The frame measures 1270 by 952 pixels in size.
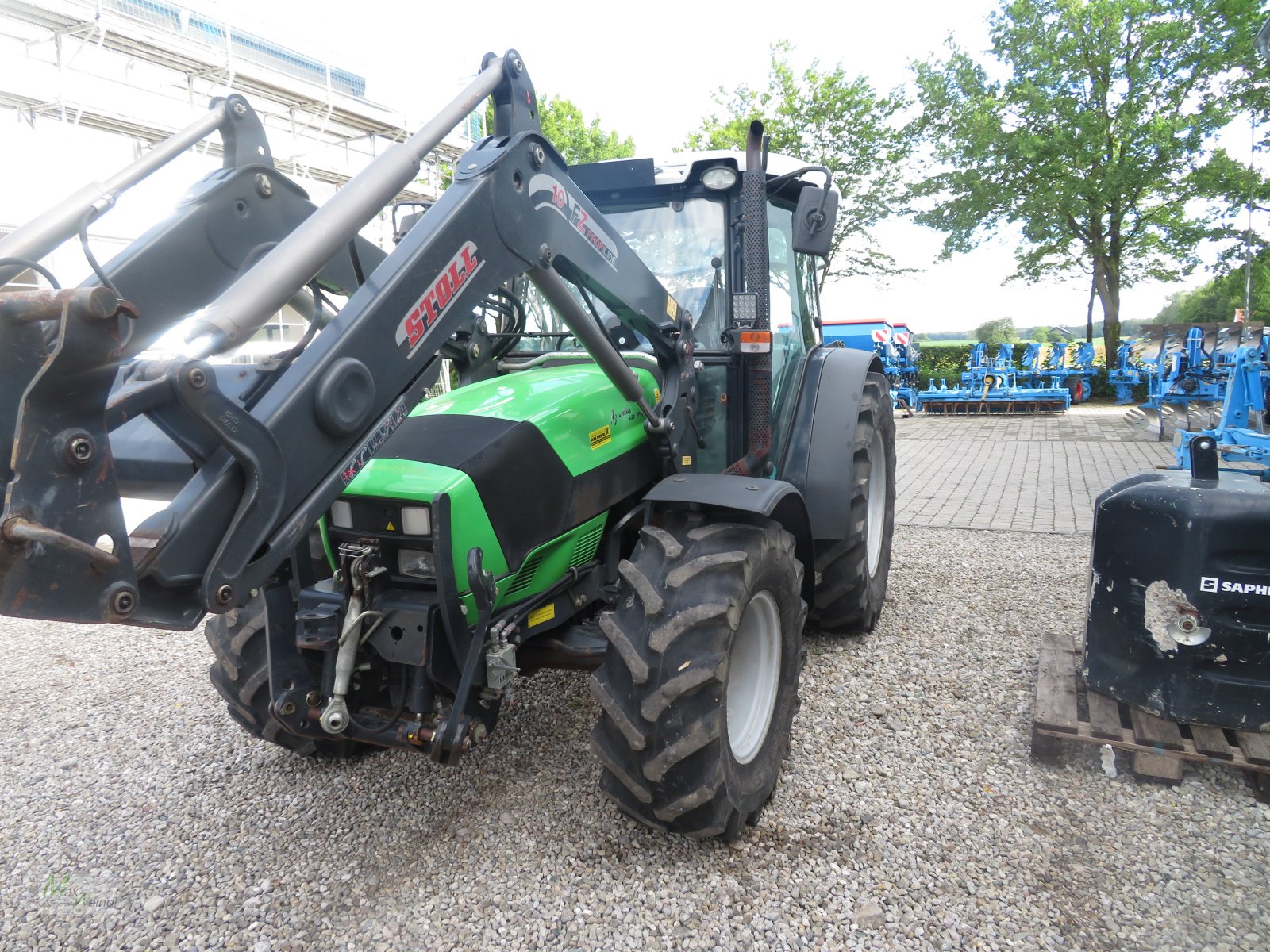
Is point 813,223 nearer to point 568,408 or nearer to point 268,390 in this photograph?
point 568,408

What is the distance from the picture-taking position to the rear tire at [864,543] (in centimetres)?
402

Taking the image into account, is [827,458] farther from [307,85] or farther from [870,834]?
[307,85]

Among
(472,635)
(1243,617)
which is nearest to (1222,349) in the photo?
(1243,617)

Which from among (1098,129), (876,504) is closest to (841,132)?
(1098,129)

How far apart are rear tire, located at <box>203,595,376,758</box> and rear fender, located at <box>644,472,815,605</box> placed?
1.44 meters

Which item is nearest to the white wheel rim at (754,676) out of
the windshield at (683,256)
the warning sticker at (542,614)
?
the warning sticker at (542,614)

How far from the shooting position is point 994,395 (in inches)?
695

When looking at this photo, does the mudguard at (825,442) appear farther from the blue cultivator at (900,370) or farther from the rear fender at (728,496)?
the blue cultivator at (900,370)

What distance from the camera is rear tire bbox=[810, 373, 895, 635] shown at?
402 centimetres

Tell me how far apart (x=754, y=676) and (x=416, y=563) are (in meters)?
1.30

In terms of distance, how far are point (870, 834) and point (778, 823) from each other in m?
0.30

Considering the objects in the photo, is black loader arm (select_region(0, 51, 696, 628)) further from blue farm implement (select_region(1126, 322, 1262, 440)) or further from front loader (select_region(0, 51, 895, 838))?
blue farm implement (select_region(1126, 322, 1262, 440))

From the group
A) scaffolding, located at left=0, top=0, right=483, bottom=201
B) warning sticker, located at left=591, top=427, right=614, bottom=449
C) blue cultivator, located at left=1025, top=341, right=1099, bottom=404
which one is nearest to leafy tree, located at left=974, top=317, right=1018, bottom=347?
blue cultivator, located at left=1025, top=341, right=1099, bottom=404

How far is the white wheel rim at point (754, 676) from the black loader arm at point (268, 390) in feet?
3.62
